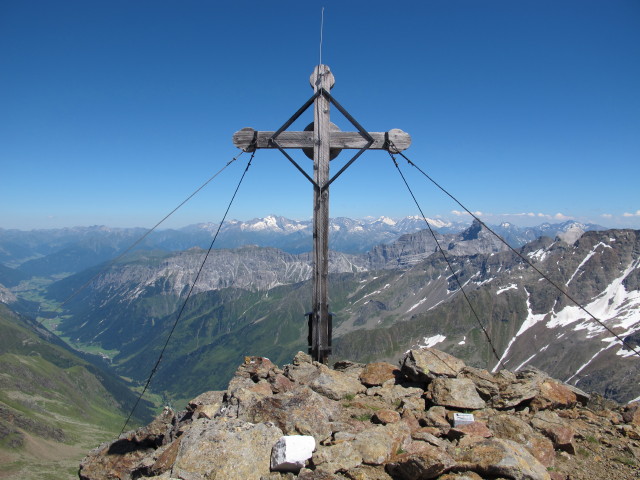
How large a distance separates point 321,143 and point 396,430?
7.25 m

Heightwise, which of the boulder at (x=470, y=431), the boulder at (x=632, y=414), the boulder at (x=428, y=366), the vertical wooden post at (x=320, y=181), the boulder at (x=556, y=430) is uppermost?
the vertical wooden post at (x=320, y=181)

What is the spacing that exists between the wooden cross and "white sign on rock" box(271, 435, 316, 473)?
14.0 ft

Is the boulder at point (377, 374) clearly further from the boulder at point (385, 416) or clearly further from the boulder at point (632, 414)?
the boulder at point (632, 414)

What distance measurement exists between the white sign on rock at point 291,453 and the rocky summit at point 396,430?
0.06 ft

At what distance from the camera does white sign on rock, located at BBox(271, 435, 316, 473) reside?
6344mm

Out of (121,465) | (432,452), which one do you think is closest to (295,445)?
(432,452)

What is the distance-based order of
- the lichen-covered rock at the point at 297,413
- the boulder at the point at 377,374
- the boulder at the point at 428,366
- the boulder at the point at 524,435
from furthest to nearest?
the boulder at the point at 377,374 → the boulder at the point at 428,366 → the lichen-covered rock at the point at 297,413 → the boulder at the point at 524,435

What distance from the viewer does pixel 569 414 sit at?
947 cm

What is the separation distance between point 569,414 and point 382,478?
6156mm

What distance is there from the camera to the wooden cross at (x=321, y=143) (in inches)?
408

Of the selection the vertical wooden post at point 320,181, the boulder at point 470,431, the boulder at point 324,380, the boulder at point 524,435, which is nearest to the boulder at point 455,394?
the boulder at point 524,435

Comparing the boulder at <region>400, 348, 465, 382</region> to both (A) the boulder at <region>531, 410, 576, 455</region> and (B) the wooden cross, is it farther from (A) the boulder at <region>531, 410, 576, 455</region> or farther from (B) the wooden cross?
(B) the wooden cross

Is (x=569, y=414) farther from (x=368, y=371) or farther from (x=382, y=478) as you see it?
(x=382, y=478)

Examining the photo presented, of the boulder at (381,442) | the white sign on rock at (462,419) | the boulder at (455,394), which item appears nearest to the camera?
the boulder at (381,442)
